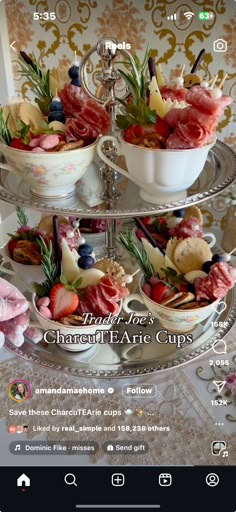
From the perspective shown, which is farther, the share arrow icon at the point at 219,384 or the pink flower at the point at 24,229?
the pink flower at the point at 24,229

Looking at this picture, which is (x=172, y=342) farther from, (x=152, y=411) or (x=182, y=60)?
(x=182, y=60)

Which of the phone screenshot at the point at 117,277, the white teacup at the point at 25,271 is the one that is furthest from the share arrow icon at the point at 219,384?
the white teacup at the point at 25,271

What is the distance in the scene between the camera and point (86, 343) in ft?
1.60

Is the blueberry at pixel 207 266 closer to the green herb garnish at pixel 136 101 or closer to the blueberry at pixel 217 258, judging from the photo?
the blueberry at pixel 217 258

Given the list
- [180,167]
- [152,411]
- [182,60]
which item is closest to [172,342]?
[152,411]

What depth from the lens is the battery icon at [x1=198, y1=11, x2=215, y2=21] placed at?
434 mm

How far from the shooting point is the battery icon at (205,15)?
434 millimetres

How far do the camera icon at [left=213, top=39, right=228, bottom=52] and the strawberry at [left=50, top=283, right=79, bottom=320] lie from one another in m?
0.28

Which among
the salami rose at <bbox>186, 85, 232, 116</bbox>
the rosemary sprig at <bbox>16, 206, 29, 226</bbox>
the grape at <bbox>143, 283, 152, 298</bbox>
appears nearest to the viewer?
the salami rose at <bbox>186, 85, 232, 116</bbox>

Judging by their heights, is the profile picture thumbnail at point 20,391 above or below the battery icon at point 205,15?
below

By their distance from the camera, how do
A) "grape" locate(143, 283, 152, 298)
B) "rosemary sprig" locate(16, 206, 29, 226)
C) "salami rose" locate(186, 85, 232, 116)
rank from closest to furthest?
1. "salami rose" locate(186, 85, 232, 116)
2. "grape" locate(143, 283, 152, 298)
3. "rosemary sprig" locate(16, 206, 29, 226)

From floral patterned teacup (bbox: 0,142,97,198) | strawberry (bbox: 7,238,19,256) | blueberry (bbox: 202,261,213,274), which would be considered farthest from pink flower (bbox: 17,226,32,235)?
blueberry (bbox: 202,261,213,274)
